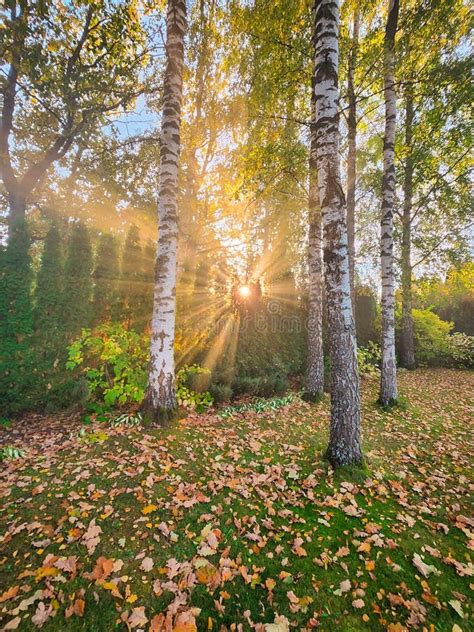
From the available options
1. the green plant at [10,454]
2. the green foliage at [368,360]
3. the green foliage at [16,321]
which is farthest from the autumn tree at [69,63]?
the green foliage at [368,360]

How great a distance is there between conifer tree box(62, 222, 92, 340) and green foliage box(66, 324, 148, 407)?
561mm

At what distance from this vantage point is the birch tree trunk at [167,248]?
17.5 feet

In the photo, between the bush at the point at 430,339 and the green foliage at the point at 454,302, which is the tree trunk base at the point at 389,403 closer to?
the bush at the point at 430,339

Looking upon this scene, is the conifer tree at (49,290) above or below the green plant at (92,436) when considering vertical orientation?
above

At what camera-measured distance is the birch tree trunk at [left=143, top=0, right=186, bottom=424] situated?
532 cm

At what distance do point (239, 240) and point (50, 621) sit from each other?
1340cm

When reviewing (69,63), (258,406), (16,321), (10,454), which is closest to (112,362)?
(10,454)

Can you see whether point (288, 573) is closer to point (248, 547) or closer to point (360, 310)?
point (248, 547)

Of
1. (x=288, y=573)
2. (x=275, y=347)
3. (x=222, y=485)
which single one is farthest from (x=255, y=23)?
(x=288, y=573)

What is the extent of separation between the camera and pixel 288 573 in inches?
96.7

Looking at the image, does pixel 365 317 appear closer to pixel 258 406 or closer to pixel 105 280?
pixel 258 406

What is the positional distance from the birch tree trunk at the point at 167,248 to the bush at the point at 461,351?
15.2 meters

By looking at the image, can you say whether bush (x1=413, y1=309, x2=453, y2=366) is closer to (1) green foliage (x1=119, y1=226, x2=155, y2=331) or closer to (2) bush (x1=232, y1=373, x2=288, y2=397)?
(2) bush (x1=232, y1=373, x2=288, y2=397)

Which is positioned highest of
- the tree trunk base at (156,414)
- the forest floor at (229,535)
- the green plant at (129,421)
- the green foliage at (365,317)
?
the green foliage at (365,317)
